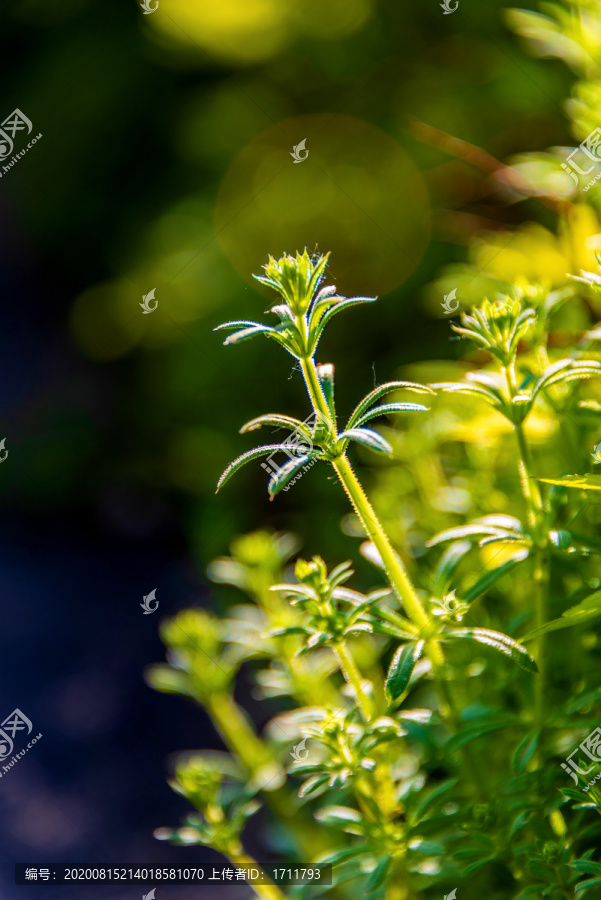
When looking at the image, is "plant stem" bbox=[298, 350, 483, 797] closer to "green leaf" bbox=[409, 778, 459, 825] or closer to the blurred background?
"green leaf" bbox=[409, 778, 459, 825]

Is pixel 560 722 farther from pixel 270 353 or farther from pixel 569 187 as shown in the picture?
pixel 270 353

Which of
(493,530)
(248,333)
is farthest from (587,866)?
(248,333)

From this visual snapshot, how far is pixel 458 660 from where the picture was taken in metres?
1.23

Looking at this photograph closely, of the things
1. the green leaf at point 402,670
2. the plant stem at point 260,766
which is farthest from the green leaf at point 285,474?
the plant stem at point 260,766

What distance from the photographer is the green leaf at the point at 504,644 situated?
78 centimetres

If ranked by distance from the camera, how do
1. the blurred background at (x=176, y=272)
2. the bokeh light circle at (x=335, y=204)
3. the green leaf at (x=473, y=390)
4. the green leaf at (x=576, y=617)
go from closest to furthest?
the green leaf at (x=576, y=617) < the green leaf at (x=473, y=390) < the blurred background at (x=176, y=272) < the bokeh light circle at (x=335, y=204)

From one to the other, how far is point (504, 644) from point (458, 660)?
0.46m

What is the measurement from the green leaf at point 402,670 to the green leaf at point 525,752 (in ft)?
0.76

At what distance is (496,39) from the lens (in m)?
2.66

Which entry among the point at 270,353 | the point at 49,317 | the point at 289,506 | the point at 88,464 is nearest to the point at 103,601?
the point at 88,464

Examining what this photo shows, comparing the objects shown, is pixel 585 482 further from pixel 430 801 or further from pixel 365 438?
pixel 430 801

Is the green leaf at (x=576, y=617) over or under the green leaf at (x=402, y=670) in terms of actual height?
over

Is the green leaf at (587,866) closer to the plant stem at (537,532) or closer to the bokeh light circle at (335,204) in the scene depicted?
the plant stem at (537,532)

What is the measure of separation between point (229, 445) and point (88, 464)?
43.3 inches
